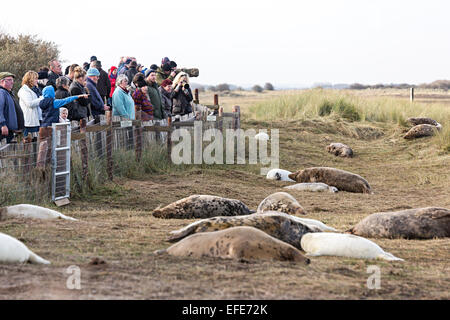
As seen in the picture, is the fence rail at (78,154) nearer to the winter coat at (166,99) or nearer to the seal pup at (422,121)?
the winter coat at (166,99)

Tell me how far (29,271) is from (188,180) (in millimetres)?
8333

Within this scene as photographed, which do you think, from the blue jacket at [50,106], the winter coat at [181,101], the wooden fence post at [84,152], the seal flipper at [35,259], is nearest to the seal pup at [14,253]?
the seal flipper at [35,259]

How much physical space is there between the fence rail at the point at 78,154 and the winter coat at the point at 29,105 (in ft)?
1.26

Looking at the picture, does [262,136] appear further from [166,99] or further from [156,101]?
[156,101]

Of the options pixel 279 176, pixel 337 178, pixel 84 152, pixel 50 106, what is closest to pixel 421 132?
pixel 279 176

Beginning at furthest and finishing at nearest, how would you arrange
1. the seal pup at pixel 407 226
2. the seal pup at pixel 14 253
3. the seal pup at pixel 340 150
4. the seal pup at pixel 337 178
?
the seal pup at pixel 340 150, the seal pup at pixel 337 178, the seal pup at pixel 407 226, the seal pup at pixel 14 253

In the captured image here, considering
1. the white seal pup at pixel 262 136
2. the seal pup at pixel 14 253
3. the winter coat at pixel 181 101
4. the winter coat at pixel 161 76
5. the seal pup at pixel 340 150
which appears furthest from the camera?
the seal pup at pixel 340 150

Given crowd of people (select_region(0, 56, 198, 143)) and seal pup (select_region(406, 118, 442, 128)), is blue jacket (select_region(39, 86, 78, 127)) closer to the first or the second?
crowd of people (select_region(0, 56, 198, 143))

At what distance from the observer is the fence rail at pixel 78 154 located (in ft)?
32.7

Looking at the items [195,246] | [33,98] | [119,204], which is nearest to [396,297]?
[195,246]

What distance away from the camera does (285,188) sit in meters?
14.2

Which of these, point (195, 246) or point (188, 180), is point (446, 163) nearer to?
point (188, 180)
